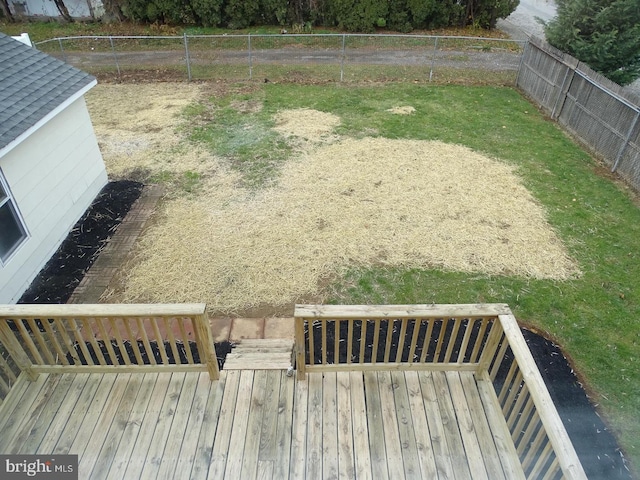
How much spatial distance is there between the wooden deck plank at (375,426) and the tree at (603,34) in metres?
10.6

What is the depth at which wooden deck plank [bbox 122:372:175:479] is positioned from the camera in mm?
3355

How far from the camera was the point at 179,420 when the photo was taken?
12.1 ft

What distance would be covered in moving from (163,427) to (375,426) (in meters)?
1.78

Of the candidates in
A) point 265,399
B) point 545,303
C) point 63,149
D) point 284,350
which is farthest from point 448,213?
point 63,149

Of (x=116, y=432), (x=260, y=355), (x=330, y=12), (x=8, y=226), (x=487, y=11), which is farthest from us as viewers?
(x=487, y=11)

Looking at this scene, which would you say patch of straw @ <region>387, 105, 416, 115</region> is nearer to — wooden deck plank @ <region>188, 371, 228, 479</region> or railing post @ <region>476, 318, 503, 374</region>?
railing post @ <region>476, 318, 503, 374</region>

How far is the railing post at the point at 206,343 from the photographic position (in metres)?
3.53

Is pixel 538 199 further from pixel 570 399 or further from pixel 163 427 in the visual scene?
pixel 163 427

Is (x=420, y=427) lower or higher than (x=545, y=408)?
lower

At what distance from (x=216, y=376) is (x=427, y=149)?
698 cm

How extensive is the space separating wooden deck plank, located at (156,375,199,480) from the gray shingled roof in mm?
3629

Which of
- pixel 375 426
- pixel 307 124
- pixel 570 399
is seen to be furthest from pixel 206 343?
pixel 307 124

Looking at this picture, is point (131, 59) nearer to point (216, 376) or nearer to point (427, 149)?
point (427, 149)

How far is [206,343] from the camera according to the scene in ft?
12.1
